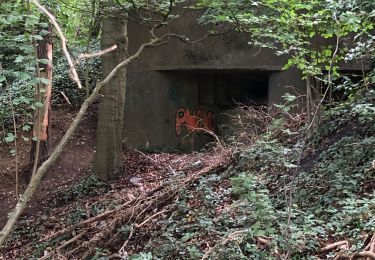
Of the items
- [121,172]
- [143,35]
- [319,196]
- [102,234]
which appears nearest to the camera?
[319,196]

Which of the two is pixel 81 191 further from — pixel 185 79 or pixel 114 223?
pixel 185 79

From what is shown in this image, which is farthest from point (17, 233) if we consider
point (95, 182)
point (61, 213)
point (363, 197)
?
point (363, 197)

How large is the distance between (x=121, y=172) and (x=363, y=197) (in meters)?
4.80

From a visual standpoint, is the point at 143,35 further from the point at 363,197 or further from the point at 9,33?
the point at 363,197

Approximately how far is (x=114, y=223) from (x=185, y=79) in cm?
593

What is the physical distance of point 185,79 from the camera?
37.6ft

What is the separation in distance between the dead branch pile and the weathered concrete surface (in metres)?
3.55

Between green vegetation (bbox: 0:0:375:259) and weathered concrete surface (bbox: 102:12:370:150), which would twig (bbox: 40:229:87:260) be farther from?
weathered concrete surface (bbox: 102:12:370:150)

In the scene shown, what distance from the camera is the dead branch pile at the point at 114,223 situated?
5773 mm

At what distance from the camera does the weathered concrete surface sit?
392 inches

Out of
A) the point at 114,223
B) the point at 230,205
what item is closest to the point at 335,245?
the point at 230,205

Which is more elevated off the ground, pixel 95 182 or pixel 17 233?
pixel 95 182

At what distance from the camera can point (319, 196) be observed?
5035 millimetres

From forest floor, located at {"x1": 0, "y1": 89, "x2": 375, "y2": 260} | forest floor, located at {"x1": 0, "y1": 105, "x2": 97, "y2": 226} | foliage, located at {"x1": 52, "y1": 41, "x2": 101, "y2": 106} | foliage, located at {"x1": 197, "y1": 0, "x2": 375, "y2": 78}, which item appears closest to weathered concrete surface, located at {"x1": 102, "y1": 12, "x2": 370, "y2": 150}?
forest floor, located at {"x1": 0, "y1": 105, "x2": 97, "y2": 226}
